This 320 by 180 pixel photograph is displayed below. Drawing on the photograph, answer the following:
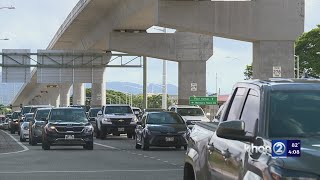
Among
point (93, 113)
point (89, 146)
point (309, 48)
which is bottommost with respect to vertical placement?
point (89, 146)

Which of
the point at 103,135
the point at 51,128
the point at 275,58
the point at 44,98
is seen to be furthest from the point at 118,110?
the point at 44,98

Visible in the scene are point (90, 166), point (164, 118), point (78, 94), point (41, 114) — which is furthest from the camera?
point (78, 94)

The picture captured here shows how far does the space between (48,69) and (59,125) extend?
149 feet

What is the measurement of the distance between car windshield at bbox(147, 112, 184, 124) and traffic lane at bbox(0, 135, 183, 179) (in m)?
4.08

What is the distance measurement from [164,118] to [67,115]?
3.91 m

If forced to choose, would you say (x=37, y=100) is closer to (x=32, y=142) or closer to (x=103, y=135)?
(x=103, y=135)

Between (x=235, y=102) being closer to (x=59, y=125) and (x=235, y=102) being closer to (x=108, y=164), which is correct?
(x=108, y=164)

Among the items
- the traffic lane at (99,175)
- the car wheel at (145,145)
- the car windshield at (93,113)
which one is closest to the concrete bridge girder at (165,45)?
the car windshield at (93,113)

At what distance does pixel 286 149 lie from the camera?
20.4ft

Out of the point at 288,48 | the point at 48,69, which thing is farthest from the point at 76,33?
the point at 288,48

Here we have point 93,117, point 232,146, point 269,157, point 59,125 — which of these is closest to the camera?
point 269,157

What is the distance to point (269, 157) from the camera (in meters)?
6.33

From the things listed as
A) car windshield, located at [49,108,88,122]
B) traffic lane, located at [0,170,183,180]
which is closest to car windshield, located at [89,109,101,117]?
car windshield, located at [49,108,88,122]

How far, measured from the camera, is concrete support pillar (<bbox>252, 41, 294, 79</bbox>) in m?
39.4
